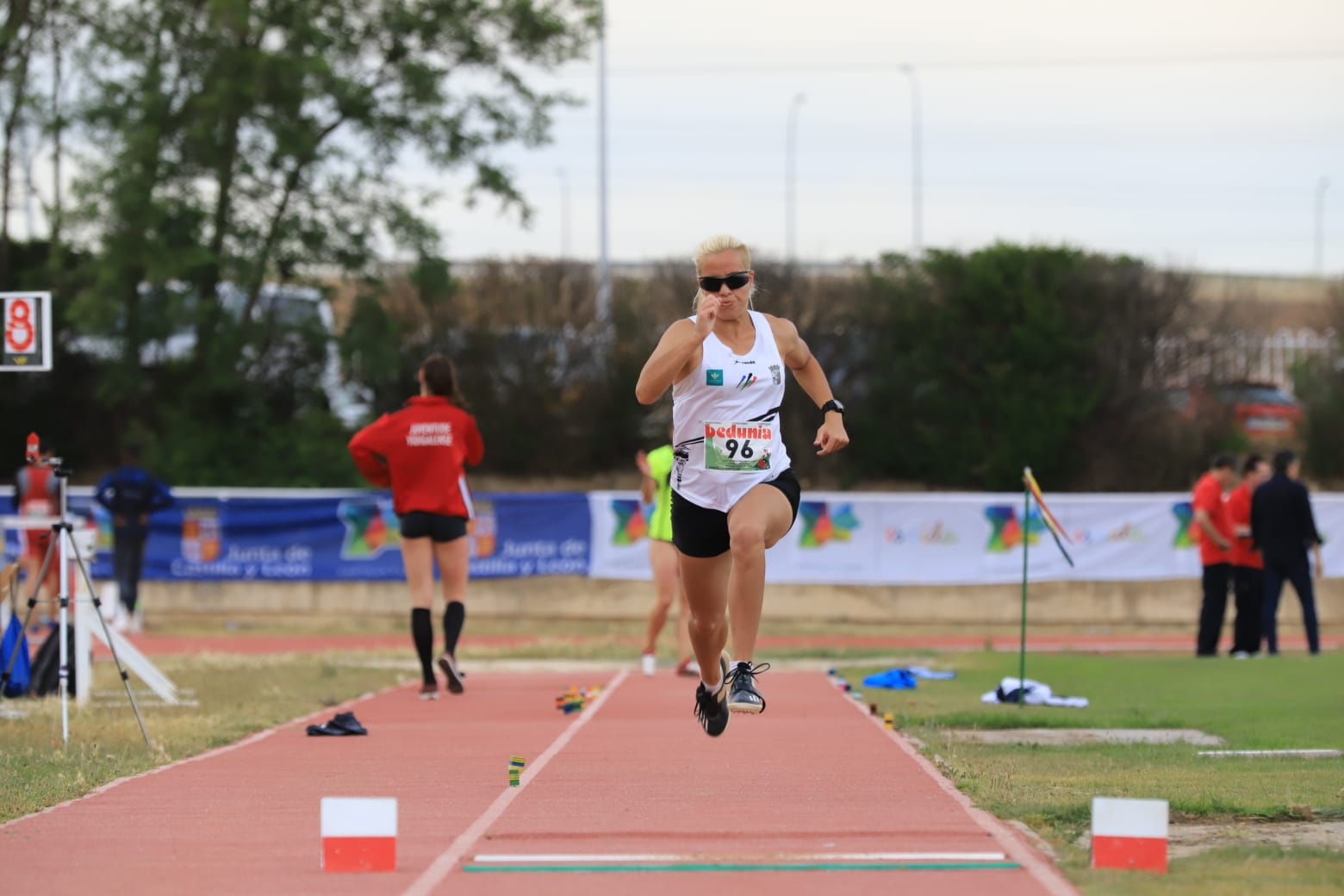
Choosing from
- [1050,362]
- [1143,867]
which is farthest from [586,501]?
[1143,867]

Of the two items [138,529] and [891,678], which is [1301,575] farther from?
[138,529]

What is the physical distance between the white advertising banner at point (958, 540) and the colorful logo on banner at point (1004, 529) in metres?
0.01

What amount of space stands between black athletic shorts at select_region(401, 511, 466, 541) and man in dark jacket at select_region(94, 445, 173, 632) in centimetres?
929

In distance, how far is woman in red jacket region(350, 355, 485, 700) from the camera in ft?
40.0

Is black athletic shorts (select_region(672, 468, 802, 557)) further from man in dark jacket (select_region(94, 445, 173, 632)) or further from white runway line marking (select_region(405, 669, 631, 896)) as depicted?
man in dark jacket (select_region(94, 445, 173, 632))

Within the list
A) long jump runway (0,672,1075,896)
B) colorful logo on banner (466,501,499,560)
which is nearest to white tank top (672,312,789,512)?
long jump runway (0,672,1075,896)

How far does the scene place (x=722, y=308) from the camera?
754cm

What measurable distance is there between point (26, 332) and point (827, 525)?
1430cm

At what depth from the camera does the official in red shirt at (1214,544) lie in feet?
57.3

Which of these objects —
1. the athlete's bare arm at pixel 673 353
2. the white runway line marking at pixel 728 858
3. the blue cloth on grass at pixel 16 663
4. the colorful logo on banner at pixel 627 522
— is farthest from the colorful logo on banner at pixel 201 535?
the white runway line marking at pixel 728 858

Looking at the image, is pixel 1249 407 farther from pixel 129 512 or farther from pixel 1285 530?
pixel 129 512

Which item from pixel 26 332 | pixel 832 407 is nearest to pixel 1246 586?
pixel 832 407

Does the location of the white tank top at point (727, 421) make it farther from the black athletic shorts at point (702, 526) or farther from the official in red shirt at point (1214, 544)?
the official in red shirt at point (1214, 544)

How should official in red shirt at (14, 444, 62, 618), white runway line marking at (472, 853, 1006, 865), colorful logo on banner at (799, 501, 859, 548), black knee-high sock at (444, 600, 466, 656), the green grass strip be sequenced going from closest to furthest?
the green grass strip → white runway line marking at (472, 853, 1006, 865) → black knee-high sock at (444, 600, 466, 656) → official in red shirt at (14, 444, 62, 618) → colorful logo on banner at (799, 501, 859, 548)
